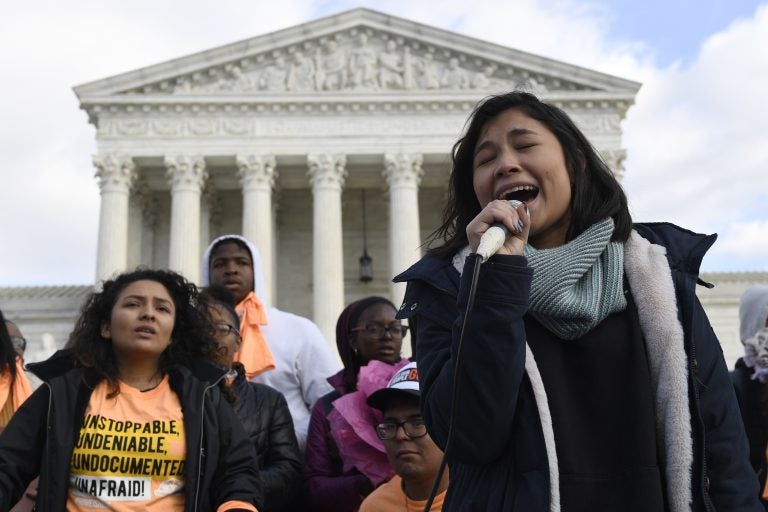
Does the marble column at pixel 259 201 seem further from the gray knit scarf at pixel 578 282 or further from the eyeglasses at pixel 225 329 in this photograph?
the gray knit scarf at pixel 578 282

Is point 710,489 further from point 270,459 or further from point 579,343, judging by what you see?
point 270,459

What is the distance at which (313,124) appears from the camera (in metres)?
33.0

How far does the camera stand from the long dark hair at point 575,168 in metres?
2.68

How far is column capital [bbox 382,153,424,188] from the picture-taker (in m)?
32.3

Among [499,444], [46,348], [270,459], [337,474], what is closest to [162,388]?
[270,459]

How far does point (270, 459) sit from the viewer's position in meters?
5.41

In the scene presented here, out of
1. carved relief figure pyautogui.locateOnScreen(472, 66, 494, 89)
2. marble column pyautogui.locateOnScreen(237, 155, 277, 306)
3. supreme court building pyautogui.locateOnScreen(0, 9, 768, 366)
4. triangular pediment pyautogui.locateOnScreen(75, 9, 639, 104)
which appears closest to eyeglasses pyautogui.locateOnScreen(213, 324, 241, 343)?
supreme court building pyautogui.locateOnScreen(0, 9, 768, 366)

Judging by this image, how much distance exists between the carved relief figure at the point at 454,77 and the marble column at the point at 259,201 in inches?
326

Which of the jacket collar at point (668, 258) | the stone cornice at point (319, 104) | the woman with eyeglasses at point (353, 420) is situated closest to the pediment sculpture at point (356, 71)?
the stone cornice at point (319, 104)

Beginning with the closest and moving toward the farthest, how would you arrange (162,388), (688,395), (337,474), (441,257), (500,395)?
(500,395), (688,395), (441,257), (162,388), (337,474)

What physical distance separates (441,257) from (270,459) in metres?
3.20

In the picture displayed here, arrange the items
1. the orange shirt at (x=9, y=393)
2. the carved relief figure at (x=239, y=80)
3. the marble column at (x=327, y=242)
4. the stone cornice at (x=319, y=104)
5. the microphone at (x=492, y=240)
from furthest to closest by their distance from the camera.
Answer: the carved relief figure at (x=239, y=80)
the stone cornice at (x=319, y=104)
the marble column at (x=327, y=242)
the orange shirt at (x=9, y=393)
the microphone at (x=492, y=240)

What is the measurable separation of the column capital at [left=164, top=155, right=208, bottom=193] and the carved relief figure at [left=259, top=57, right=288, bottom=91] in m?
4.39

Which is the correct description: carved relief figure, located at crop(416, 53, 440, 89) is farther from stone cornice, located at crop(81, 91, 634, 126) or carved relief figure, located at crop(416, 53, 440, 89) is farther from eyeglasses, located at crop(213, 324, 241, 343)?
eyeglasses, located at crop(213, 324, 241, 343)
